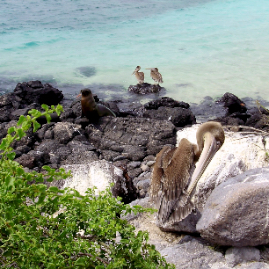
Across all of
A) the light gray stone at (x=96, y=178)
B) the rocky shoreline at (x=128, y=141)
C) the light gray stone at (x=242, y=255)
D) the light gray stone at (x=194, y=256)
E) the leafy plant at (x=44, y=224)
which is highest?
the leafy plant at (x=44, y=224)

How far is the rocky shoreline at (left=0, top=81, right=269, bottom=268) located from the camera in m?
3.46

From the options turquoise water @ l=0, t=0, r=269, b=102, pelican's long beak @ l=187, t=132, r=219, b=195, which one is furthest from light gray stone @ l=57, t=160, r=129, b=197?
turquoise water @ l=0, t=0, r=269, b=102

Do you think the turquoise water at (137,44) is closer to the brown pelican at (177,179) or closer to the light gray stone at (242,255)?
the brown pelican at (177,179)

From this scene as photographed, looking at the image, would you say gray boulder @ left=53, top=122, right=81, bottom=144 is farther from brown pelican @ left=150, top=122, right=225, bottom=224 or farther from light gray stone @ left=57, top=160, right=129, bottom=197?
brown pelican @ left=150, top=122, right=225, bottom=224

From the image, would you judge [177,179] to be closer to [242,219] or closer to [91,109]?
[242,219]

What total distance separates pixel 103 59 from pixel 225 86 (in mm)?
5758

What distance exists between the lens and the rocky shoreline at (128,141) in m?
3.46

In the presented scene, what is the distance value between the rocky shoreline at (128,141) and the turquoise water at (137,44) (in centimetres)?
218

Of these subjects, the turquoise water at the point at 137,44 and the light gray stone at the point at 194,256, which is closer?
the light gray stone at the point at 194,256

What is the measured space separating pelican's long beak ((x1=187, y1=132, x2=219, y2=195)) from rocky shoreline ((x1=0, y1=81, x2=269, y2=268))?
1.83 feet

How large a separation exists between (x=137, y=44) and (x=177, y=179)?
1429 centimetres

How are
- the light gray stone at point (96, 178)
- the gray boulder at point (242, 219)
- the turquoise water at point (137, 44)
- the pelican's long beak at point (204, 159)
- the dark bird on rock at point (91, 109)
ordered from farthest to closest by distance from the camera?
Result: the turquoise water at point (137, 44), the dark bird on rock at point (91, 109), the light gray stone at point (96, 178), the pelican's long beak at point (204, 159), the gray boulder at point (242, 219)

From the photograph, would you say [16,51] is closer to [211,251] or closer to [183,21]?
[183,21]

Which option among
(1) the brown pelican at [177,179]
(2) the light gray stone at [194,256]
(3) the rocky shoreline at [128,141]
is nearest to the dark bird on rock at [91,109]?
(3) the rocky shoreline at [128,141]
